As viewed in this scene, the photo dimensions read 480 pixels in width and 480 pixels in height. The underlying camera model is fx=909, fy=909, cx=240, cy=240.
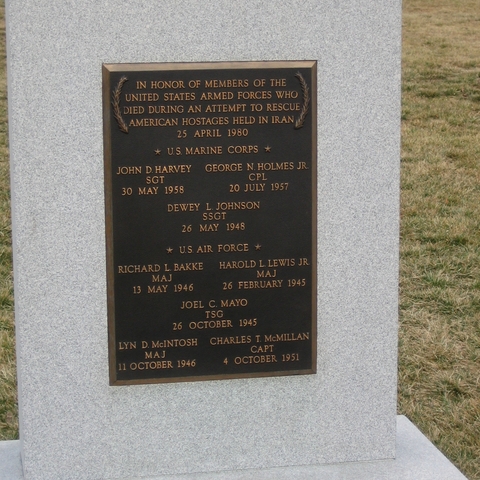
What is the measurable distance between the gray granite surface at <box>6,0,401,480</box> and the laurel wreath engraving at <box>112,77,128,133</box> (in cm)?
7

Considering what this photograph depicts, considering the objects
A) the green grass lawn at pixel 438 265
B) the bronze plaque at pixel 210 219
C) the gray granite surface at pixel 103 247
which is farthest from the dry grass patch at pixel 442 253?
the bronze plaque at pixel 210 219

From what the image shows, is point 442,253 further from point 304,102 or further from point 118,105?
point 118,105

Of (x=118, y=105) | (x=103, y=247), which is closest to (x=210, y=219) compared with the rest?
(x=103, y=247)

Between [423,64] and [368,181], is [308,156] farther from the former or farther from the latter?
[423,64]

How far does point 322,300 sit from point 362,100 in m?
0.91

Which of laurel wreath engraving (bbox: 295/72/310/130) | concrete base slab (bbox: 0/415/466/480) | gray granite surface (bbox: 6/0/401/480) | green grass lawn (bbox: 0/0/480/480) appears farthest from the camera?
green grass lawn (bbox: 0/0/480/480)

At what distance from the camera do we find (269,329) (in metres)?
4.11

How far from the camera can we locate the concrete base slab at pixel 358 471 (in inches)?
163

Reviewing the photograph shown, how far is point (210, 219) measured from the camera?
3975 mm

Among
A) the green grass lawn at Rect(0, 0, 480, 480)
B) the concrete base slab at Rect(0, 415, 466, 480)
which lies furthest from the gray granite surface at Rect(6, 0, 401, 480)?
the green grass lawn at Rect(0, 0, 480, 480)

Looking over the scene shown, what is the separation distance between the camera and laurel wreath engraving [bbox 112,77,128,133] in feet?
12.4

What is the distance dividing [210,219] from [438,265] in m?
4.01

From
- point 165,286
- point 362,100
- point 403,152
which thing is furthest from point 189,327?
point 403,152

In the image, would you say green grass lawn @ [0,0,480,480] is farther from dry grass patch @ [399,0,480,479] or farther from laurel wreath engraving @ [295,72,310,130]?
laurel wreath engraving @ [295,72,310,130]
